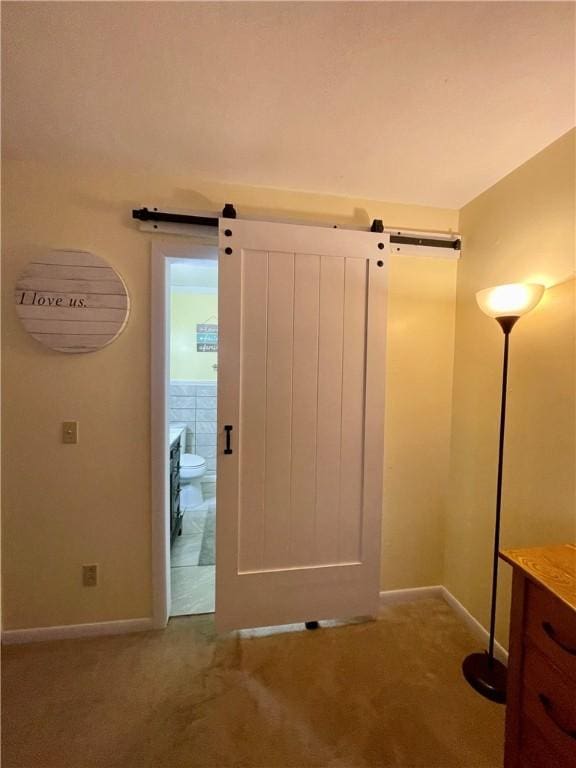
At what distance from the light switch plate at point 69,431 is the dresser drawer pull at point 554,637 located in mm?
2058

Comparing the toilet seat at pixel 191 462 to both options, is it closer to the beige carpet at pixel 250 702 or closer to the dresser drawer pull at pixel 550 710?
the beige carpet at pixel 250 702

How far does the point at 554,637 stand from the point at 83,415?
6.79ft

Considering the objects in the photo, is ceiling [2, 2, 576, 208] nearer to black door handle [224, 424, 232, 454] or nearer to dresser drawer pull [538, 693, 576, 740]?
black door handle [224, 424, 232, 454]

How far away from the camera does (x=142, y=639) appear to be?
66.5 inches

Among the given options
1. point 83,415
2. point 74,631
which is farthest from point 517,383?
point 74,631

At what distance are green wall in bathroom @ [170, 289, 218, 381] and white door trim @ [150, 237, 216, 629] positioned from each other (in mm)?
2250

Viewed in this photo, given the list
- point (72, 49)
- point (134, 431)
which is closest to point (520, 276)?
point (72, 49)

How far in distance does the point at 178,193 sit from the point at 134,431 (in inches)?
50.9

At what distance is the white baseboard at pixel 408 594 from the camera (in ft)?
6.50

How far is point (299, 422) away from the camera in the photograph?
1720mm

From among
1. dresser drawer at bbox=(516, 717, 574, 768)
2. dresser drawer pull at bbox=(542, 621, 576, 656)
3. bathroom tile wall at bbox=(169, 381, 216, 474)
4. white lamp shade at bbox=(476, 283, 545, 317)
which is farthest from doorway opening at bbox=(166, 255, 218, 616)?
dresser drawer pull at bbox=(542, 621, 576, 656)

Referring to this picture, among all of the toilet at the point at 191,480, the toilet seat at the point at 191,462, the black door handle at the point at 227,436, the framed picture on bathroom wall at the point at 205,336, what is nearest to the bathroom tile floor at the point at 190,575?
the toilet at the point at 191,480

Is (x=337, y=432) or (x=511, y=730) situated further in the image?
(x=337, y=432)

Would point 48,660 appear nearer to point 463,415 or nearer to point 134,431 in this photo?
point 134,431
